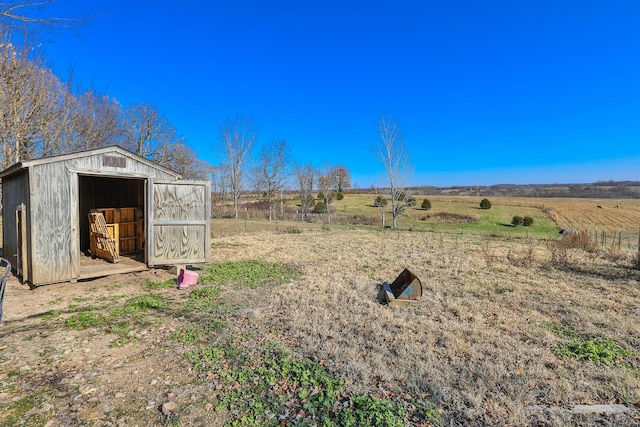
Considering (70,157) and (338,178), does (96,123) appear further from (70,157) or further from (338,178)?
(338,178)

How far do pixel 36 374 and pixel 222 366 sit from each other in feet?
5.87

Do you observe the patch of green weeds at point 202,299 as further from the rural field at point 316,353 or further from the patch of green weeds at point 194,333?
the patch of green weeds at point 194,333

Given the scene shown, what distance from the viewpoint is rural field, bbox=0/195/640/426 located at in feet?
8.93

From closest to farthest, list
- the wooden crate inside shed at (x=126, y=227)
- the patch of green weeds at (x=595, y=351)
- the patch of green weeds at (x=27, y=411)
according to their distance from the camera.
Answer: the patch of green weeds at (x=27, y=411)
the patch of green weeds at (x=595, y=351)
the wooden crate inside shed at (x=126, y=227)

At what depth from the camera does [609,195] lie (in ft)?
235

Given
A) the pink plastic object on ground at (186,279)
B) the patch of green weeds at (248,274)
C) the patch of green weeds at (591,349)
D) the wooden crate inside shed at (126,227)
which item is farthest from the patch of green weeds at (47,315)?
the patch of green weeds at (591,349)

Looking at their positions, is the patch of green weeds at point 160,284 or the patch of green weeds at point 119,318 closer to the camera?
the patch of green weeds at point 119,318

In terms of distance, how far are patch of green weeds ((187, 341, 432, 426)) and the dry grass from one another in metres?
0.24

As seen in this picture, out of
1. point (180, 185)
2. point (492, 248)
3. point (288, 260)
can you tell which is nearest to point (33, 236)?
point (180, 185)

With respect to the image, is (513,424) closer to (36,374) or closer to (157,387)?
(157,387)

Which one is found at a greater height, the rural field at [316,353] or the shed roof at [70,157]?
the shed roof at [70,157]

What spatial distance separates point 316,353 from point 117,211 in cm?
773

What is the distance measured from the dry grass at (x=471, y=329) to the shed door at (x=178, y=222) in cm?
244

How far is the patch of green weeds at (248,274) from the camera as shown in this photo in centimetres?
705
